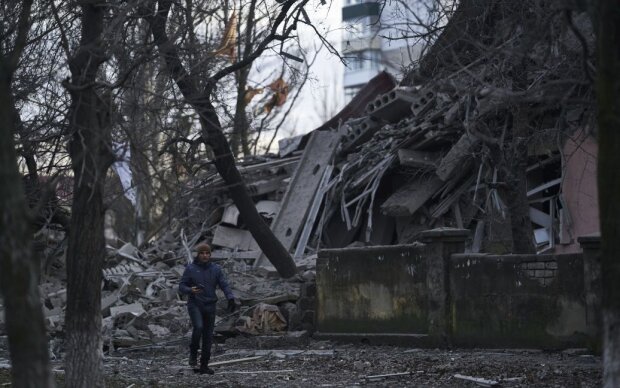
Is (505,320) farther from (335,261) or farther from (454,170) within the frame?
(454,170)

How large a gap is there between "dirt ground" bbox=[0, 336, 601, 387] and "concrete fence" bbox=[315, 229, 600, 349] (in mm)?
272

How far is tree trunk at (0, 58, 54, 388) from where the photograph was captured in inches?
242

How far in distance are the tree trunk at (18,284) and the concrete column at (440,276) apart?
895cm

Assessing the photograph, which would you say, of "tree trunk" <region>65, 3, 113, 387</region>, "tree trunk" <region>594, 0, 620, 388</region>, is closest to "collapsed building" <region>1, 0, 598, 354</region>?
"tree trunk" <region>65, 3, 113, 387</region>

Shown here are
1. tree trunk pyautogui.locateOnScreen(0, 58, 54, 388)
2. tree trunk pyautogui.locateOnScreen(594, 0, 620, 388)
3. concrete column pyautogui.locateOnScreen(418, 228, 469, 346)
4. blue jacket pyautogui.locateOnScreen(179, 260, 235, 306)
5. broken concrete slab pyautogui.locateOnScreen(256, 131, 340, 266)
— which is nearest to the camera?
tree trunk pyautogui.locateOnScreen(0, 58, 54, 388)

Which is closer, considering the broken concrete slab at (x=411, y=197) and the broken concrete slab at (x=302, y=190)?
the broken concrete slab at (x=411, y=197)

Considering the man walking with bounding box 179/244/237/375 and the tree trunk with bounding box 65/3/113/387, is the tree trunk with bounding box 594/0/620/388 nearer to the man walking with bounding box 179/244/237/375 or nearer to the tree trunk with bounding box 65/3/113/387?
the tree trunk with bounding box 65/3/113/387

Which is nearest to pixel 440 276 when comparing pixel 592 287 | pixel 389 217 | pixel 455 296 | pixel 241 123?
pixel 455 296

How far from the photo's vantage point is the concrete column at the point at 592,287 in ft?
41.3

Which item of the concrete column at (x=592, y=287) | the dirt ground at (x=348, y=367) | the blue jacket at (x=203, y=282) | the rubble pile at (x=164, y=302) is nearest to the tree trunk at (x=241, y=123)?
the blue jacket at (x=203, y=282)

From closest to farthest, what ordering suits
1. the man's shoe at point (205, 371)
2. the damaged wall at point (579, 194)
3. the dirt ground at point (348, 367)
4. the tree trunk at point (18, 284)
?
the tree trunk at point (18, 284), the dirt ground at point (348, 367), the man's shoe at point (205, 371), the damaged wall at point (579, 194)

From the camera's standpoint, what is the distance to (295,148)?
24359mm

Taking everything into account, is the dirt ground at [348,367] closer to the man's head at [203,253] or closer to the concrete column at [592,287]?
the concrete column at [592,287]

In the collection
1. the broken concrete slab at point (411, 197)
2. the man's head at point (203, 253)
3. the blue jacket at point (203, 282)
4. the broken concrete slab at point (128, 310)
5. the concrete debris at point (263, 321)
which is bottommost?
the concrete debris at point (263, 321)
